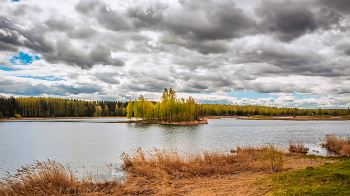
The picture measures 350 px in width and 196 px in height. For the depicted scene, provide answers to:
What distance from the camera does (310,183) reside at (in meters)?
9.88

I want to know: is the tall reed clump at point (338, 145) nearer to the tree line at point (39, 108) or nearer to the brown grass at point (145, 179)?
the brown grass at point (145, 179)

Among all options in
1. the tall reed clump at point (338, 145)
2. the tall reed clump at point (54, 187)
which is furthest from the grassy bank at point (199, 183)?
the tall reed clump at point (338, 145)

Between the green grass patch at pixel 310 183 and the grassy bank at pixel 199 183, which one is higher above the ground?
the green grass patch at pixel 310 183

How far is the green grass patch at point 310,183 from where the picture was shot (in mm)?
8422

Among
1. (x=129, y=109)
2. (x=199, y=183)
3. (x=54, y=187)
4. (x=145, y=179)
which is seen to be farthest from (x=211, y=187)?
(x=129, y=109)

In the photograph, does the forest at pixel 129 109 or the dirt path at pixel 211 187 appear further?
the forest at pixel 129 109

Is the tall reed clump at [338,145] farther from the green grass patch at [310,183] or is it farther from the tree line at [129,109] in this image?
the tree line at [129,109]

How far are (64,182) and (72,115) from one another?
19867 cm

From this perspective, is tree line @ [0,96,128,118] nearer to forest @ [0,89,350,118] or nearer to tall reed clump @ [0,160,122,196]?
forest @ [0,89,350,118]

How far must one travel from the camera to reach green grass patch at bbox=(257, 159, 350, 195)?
8.42m

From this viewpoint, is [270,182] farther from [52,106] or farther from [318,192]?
[52,106]

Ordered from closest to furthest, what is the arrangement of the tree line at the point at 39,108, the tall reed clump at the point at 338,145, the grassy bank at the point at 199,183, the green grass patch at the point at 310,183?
1. the green grass patch at the point at 310,183
2. the grassy bank at the point at 199,183
3. the tall reed clump at the point at 338,145
4. the tree line at the point at 39,108

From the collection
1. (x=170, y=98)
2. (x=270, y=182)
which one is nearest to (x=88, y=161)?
(x=270, y=182)

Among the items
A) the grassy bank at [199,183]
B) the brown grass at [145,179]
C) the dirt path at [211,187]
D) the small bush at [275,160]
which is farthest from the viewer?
the small bush at [275,160]
